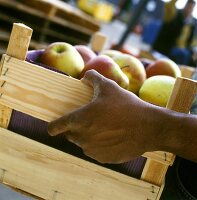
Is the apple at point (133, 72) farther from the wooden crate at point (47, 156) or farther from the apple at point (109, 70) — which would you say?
the wooden crate at point (47, 156)

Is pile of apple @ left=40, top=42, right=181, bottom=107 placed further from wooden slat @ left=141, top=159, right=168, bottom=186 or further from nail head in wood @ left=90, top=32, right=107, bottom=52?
nail head in wood @ left=90, top=32, right=107, bottom=52

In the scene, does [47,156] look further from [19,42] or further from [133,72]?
[133,72]

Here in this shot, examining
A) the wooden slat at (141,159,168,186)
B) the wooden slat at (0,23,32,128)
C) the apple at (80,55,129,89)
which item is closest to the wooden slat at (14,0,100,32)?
the apple at (80,55,129,89)

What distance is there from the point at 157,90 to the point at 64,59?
13.2 inches

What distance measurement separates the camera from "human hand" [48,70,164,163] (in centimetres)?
82

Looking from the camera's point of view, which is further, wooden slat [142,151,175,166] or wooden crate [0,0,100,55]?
wooden crate [0,0,100,55]

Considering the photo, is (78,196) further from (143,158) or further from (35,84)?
(35,84)

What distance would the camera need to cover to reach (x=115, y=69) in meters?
1.11

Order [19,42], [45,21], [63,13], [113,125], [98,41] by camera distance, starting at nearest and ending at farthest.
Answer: [113,125]
[19,42]
[98,41]
[45,21]
[63,13]

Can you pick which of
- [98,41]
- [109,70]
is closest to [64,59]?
[109,70]

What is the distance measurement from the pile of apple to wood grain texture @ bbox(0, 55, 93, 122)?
0.21m

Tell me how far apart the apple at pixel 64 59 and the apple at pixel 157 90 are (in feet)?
0.79

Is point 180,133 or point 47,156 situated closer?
point 180,133

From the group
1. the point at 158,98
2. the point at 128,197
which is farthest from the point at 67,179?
the point at 158,98
